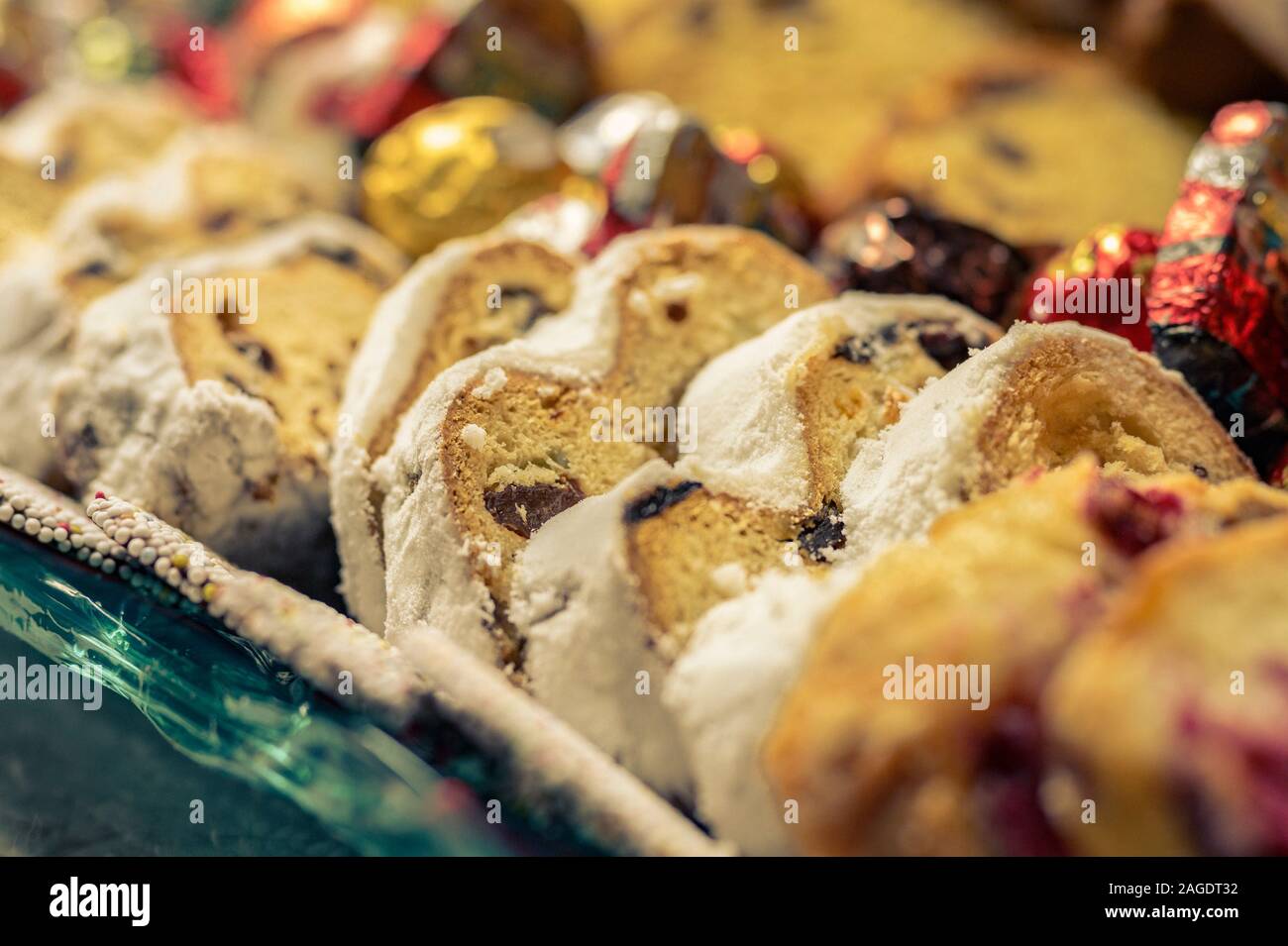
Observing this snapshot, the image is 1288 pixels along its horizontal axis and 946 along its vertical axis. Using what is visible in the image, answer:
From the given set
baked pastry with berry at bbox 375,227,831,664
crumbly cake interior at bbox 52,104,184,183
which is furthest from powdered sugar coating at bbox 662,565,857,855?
crumbly cake interior at bbox 52,104,184,183

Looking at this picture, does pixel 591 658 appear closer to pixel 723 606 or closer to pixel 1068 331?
pixel 723 606

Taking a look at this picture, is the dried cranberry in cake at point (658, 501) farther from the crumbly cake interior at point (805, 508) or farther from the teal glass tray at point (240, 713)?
the teal glass tray at point (240, 713)

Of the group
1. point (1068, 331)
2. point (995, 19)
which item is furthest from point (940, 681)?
point (995, 19)

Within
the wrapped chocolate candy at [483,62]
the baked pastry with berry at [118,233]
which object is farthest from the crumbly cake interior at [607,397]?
the wrapped chocolate candy at [483,62]

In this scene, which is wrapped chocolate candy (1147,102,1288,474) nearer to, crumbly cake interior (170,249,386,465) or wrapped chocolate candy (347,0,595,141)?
crumbly cake interior (170,249,386,465)

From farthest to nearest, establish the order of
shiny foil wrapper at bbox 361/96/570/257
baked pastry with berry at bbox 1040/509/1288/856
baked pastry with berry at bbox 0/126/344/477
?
shiny foil wrapper at bbox 361/96/570/257 < baked pastry with berry at bbox 0/126/344/477 < baked pastry with berry at bbox 1040/509/1288/856
